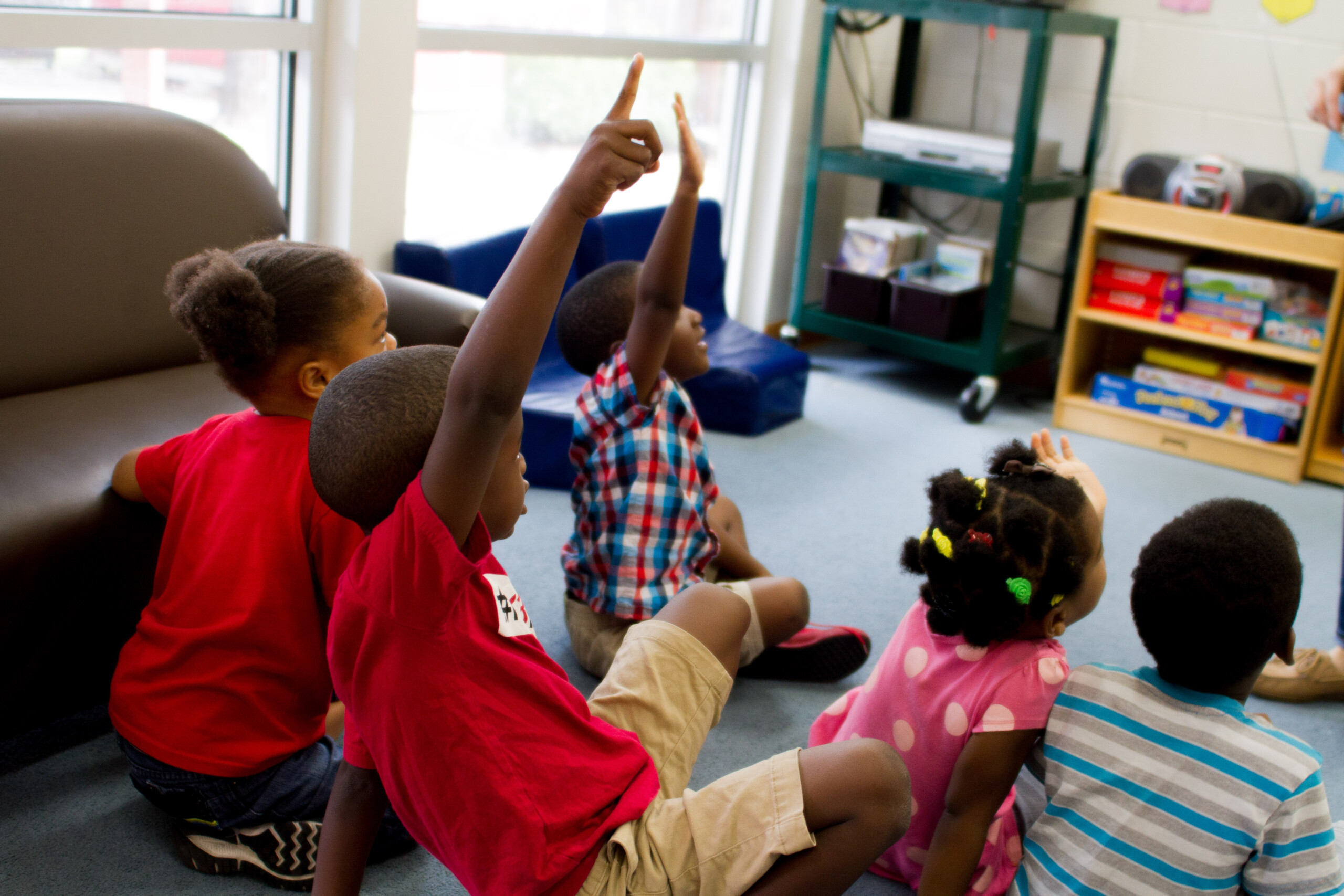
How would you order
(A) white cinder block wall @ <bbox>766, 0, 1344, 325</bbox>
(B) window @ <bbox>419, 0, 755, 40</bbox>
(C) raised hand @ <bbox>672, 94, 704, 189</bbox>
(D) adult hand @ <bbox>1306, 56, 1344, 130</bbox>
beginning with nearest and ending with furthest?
(C) raised hand @ <bbox>672, 94, 704, 189</bbox>
(D) adult hand @ <bbox>1306, 56, 1344, 130</bbox>
(B) window @ <bbox>419, 0, 755, 40</bbox>
(A) white cinder block wall @ <bbox>766, 0, 1344, 325</bbox>

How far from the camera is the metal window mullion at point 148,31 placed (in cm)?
202

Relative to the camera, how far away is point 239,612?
1.34 metres

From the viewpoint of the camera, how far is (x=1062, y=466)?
4.59 ft

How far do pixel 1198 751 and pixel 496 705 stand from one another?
713mm

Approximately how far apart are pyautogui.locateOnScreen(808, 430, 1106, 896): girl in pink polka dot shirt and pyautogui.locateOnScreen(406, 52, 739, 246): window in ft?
5.66

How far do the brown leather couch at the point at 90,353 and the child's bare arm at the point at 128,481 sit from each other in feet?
0.05

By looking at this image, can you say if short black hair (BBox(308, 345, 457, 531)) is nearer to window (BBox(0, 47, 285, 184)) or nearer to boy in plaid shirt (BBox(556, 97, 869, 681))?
boy in plaid shirt (BBox(556, 97, 869, 681))

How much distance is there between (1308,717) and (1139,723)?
103cm

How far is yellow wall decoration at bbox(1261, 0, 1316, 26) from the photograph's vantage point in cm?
332

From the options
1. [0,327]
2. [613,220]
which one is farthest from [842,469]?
[0,327]

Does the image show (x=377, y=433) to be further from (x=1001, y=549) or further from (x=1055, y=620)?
(x=1055, y=620)

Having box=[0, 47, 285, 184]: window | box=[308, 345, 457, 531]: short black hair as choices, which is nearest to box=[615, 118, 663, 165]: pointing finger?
box=[308, 345, 457, 531]: short black hair

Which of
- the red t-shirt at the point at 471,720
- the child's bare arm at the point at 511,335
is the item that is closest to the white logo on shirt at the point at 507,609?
the red t-shirt at the point at 471,720

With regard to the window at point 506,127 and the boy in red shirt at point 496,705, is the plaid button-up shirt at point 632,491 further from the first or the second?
the window at point 506,127
